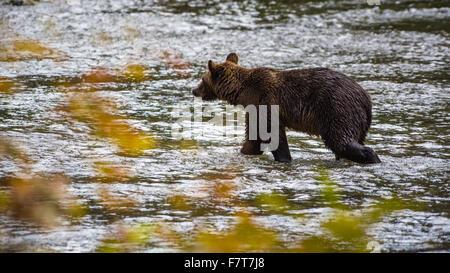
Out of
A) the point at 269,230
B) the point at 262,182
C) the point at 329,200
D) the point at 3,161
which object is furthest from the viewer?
the point at 3,161

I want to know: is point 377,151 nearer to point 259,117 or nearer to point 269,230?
point 259,117

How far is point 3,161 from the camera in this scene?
7.39 meters

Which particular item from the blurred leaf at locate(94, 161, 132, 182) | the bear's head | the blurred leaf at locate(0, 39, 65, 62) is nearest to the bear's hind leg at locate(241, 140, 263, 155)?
the bear's head

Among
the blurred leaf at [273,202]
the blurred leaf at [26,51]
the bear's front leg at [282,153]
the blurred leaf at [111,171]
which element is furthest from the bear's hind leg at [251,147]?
the blurred leaf at [26,51]

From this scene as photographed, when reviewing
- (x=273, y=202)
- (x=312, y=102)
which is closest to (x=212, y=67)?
(x=312, y=102)

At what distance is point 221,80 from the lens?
27.2ft

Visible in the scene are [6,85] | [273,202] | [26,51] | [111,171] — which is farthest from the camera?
[26,51]

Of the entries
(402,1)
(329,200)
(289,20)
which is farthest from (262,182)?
(402,1)

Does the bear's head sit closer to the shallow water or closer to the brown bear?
the brown bear

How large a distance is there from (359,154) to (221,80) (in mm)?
1760

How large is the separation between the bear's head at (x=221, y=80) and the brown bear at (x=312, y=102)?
1cm

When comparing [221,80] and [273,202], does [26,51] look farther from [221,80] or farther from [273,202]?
[273,202]
